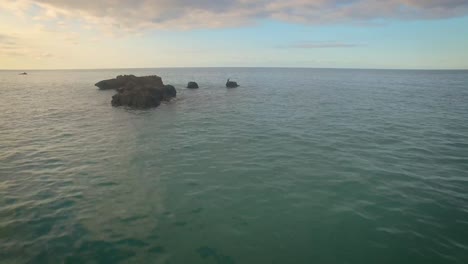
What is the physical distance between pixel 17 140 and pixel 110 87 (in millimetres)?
51524

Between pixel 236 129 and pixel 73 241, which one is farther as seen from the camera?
pixel 236 129

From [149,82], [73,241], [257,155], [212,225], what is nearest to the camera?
[73,241]

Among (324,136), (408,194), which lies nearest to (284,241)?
(408,194)

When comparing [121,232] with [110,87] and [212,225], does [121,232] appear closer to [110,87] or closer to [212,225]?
[212,225]

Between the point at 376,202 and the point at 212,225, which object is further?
the point at 376,202

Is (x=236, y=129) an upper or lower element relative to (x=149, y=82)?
lower

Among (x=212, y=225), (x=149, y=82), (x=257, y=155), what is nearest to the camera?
(x=212, y=225)

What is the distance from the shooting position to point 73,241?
9227 millimetres

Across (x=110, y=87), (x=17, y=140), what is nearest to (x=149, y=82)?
(x=110, y=87)

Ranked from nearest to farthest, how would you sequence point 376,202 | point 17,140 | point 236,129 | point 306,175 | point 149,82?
point 376,202 < point 306,175 < point 17,140 < point 236,129 < point 149,82

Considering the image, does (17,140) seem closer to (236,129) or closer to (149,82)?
(236,129)

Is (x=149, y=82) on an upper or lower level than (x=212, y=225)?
upper

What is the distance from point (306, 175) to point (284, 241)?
5.82m

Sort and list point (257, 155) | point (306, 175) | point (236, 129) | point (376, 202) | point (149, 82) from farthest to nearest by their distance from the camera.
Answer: point (149, 82)
point (236, 129)
point (257, 155)
point (306, 175)
point (376, 202)
